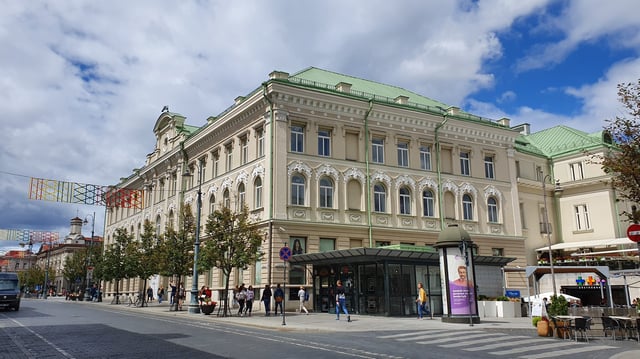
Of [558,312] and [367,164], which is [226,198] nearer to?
[367,164]

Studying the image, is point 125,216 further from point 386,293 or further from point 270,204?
point 386,293

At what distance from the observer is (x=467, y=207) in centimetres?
4234

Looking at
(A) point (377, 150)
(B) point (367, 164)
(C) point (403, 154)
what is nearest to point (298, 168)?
(B) point (367, 164)

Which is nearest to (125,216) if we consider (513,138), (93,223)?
(93,223)

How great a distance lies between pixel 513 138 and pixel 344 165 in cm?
1762

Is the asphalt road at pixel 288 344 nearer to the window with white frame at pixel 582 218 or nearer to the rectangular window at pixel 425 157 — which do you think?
the rectangular window at pixel 425 157

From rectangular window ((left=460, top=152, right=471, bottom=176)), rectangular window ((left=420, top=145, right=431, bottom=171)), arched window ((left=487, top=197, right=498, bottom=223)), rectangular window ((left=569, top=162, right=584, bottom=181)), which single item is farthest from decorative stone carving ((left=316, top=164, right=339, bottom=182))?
rectangular window ((left=569, top=162, right=584, bottom=181))

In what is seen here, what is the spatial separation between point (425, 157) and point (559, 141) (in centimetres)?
1928

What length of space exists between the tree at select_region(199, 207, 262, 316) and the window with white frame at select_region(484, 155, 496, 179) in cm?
2259

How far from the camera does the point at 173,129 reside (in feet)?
168

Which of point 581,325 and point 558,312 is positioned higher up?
point 558,312

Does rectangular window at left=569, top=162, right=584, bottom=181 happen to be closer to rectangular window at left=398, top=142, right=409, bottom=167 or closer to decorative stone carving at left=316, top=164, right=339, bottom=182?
rectangular window at left=398, top=142, right=409, bottom=167

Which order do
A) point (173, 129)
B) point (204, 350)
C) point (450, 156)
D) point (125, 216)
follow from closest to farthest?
point (204, 350)
point (450, 156)
point (173, 129)
point (125, 216)

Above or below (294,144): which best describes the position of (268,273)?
below
